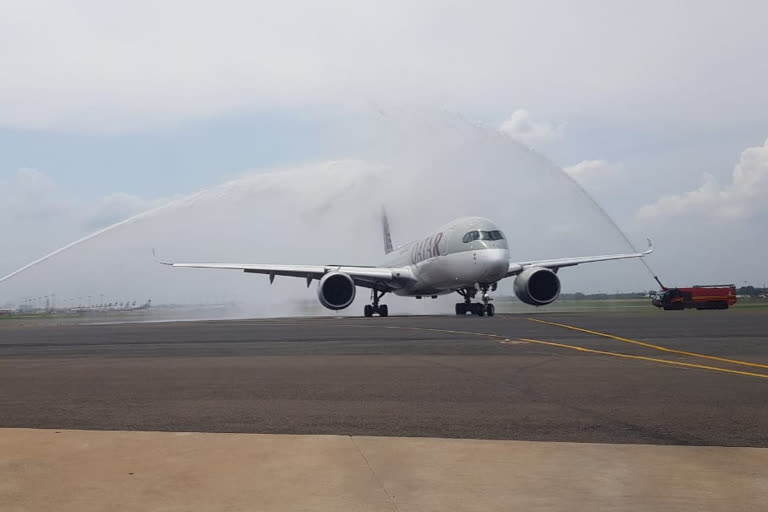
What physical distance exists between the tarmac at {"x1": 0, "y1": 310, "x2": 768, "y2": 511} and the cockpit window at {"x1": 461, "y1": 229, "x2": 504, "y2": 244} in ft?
73.1

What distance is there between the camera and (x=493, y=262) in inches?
1362

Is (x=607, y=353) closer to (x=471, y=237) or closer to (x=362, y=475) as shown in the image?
(x=362, y=475)

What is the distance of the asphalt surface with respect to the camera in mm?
6691

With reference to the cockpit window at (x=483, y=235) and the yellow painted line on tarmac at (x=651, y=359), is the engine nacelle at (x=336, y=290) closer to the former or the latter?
the cockpit window at (x=483, y=235)

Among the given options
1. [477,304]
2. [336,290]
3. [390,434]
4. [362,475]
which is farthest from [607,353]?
[336,290]

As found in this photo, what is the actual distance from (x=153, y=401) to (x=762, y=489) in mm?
6397

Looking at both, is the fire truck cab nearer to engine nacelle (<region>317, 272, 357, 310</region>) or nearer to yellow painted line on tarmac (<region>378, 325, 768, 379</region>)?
engine nacelle (<region>317, 272, 357, 310</region>)

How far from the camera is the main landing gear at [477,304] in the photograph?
3693cm

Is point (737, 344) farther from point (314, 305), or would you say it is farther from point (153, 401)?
point (314, 305)

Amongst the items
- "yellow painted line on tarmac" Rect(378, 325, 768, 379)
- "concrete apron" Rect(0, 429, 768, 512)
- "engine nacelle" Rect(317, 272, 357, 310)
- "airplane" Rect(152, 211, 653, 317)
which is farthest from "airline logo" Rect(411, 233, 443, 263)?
"concrete apron" Rect(0, 429, 768, 512)

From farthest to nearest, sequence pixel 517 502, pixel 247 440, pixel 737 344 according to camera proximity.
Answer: pixel 737 344 < pixel 247 440 < pixel 517 502

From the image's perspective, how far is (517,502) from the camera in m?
4.18

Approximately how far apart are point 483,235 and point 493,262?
5.22ft

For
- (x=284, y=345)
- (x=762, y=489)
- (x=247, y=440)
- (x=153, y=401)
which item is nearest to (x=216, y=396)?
(x=153, y=401)
